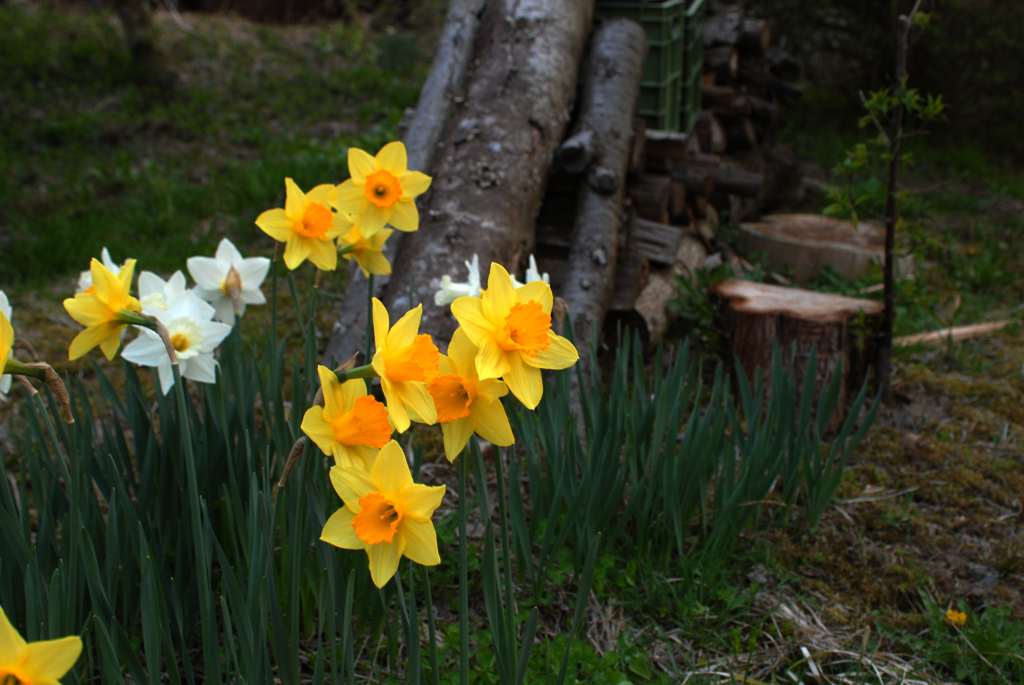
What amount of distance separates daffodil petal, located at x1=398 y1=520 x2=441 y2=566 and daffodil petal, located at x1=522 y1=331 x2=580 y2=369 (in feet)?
0.76

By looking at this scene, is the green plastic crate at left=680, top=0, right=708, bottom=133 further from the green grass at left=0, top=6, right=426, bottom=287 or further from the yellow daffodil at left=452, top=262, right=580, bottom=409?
the yellow daffodil at left=452, top=262, right=580, bottom=409

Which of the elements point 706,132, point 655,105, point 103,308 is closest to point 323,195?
point 103,308

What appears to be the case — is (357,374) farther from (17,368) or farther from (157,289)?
(157,289)

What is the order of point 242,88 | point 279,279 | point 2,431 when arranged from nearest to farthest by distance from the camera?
point 2,431 < point 279,279 < point 242,88

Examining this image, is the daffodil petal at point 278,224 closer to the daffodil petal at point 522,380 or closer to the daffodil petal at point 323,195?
the daffodil petal at point 323,195

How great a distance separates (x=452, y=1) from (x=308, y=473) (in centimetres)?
313

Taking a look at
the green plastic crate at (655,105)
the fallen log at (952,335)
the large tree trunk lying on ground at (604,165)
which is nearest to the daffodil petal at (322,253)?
the large tree trunk lying on ground at (604,165)

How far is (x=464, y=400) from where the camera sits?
0.79 m

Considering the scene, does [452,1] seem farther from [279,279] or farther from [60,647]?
[60,647]

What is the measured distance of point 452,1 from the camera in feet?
11.2

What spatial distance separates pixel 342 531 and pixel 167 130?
5640mm

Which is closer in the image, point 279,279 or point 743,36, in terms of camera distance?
point 279,279

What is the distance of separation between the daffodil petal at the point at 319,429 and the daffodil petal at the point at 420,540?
13cm

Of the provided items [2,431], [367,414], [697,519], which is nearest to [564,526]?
[697,519]
